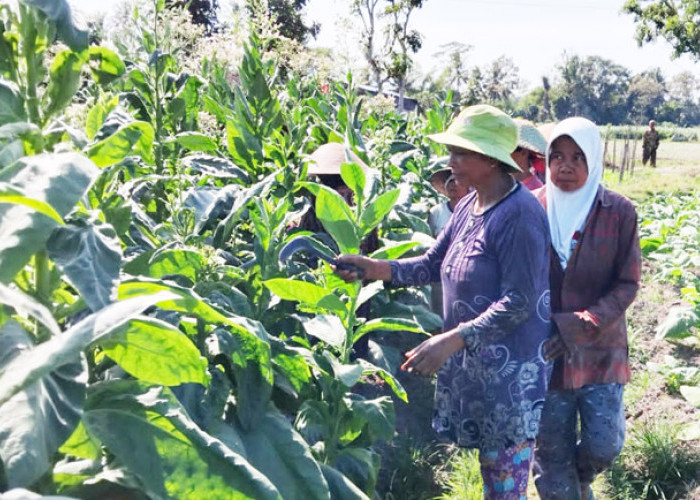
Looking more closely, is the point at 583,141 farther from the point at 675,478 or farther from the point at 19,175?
the point at 19,175

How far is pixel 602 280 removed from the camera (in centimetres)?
310

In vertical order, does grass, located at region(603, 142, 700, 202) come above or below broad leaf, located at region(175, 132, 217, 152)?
below

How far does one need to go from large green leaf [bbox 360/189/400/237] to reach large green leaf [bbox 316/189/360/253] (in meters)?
0.05

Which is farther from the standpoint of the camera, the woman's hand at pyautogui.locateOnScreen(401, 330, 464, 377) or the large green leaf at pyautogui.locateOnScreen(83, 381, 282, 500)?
the woman's hand at pyautogui.locateOnScreen(401, 330, 464, 377)

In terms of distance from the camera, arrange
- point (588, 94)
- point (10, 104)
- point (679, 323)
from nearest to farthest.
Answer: point (10, 104), point (679, 323), point (588, 94)

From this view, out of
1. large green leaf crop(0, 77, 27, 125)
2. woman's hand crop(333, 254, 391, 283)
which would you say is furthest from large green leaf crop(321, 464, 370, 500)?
large green leaf crop(0, 77, 27, 125)

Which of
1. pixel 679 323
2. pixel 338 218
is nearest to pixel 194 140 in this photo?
pixel 338 218

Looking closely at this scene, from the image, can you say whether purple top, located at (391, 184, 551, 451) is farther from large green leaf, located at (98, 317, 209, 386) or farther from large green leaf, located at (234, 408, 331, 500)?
large green leaf, located at (98, 317, 209, 386)

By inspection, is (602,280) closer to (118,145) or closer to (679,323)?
(118,145)

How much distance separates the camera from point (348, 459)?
2717 mm

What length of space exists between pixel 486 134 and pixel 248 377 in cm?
116

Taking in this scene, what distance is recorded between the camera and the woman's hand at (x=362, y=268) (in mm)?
2629

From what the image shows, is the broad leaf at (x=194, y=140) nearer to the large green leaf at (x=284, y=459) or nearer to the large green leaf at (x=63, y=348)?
the large green leaf at (x=284, y=459)

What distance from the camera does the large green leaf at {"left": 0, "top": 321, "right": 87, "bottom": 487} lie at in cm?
98
